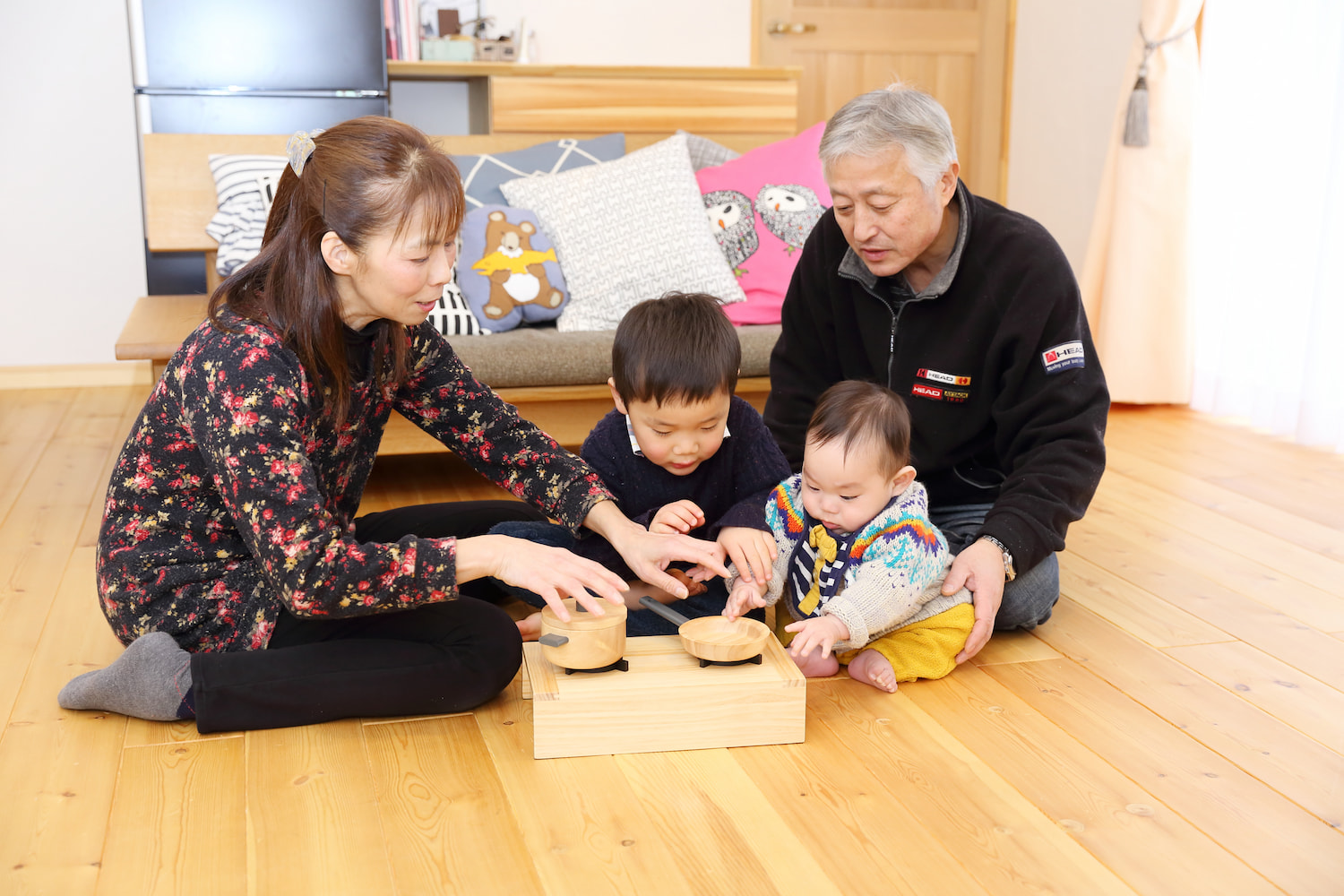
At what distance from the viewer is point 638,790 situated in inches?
53.8

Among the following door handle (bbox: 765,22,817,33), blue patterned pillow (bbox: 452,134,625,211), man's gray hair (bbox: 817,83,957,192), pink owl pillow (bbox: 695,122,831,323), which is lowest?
pink owl pillow (bbox: 695,122,831,323)

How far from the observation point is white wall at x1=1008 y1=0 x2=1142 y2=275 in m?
4.20

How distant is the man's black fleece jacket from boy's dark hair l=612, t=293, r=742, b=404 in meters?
0.38

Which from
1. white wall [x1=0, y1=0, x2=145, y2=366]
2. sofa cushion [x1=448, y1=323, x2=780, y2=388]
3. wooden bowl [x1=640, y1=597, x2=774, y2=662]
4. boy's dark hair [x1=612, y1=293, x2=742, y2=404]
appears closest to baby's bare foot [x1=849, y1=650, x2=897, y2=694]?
wooden bowl [x1=640, y1=597, x2=774, y2=662]

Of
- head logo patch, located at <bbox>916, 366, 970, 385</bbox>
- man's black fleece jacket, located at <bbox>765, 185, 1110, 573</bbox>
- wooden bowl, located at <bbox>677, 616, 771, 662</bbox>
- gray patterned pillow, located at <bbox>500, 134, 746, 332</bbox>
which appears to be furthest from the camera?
gray patterned pillow, located at <bbox>500, 134, 746, 332</bbox>

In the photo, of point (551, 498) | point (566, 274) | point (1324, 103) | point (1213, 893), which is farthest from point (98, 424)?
point (1324, 103)

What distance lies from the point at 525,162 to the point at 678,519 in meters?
1.88

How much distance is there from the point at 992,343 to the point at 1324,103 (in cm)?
198

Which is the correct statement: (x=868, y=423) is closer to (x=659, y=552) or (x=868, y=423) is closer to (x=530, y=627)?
(x=659, y=552)

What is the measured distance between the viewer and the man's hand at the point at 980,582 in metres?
1.66

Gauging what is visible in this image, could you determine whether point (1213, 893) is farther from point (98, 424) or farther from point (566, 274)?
point (98, 424)

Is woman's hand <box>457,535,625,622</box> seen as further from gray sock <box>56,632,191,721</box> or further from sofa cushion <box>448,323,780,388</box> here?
sofa cushion <box>448,323,780,388</box>

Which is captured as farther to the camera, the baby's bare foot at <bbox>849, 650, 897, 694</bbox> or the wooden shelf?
the wooden shelf

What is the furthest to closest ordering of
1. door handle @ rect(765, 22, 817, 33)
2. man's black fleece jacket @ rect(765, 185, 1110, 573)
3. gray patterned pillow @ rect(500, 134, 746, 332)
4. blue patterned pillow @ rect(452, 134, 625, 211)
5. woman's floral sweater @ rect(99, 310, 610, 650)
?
1. door handle @ rect(765, 22, 817, 33)
2. blue patterned pillow @ rect(452, 134, 625, 211)
3. gray patterned pillow @ rect(500, 134, 746, 332)
4. man's black fleece jacket @ rect(765, 185, 1110, 573)
5. woman's floral sweater @ rect(99, 310, 610, 650)
